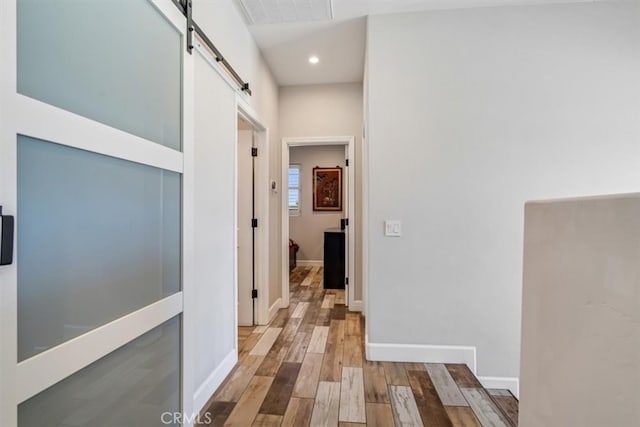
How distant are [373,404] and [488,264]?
4.51ft

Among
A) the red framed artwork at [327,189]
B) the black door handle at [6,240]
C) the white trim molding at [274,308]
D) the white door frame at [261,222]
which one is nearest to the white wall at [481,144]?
the white door frame at [261,222]

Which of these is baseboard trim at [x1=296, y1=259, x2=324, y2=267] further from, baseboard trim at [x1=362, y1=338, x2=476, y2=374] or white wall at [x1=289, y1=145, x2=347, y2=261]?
baseboard trim at [x1=362, y1=338, x2=476, y2=374]

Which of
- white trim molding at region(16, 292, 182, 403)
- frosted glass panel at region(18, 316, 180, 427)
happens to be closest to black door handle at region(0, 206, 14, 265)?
white trim molding at region(16, 292, 182, 403)

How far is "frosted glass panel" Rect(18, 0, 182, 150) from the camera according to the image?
810 millimetres

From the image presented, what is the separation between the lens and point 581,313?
0.75 meters

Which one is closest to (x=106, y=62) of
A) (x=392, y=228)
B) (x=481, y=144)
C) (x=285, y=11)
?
(x=285, y=11)

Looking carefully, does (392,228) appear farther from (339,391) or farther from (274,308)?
(274,308)

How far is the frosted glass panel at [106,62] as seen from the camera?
2.66 feet

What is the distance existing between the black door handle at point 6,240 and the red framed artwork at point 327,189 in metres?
6.17

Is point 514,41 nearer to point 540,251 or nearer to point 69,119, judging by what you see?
point 540,251

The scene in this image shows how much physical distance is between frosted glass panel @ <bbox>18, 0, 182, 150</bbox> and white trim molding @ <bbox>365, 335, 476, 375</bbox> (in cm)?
211

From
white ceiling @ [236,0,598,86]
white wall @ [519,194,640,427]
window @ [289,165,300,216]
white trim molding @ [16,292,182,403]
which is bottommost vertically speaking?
white trim molding @ [16,292,182,403]

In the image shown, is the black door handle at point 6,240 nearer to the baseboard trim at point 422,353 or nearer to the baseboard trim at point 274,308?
the baseboard trim at point 422,353

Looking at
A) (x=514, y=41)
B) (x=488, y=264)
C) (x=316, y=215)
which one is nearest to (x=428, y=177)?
(x=488, y=264)
